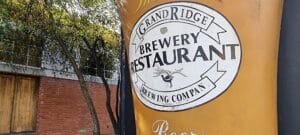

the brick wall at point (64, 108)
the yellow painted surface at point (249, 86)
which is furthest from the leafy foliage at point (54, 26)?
the yellow painted surface at point (249, 86)

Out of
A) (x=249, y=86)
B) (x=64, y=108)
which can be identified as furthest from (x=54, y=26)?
(x=249, y=86)

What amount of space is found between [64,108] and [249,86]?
1055 cm

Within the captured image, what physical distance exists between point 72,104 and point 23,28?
393 cm

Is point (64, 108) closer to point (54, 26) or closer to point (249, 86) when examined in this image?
point (54, 26)

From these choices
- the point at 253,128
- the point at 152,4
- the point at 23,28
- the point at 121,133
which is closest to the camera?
the point at 253,128

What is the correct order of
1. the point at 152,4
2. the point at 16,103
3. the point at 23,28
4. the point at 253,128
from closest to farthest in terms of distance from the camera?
the point at 253,128 → the point at 152,4 → the point at 23,28 → the point at 16,103

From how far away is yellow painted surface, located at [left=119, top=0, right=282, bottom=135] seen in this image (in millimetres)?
1328

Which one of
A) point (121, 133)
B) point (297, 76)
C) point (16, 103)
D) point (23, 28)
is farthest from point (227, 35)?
point (16, 103)

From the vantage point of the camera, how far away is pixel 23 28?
8398 millimetres

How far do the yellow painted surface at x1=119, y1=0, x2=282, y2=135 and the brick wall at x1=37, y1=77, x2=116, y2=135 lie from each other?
9675 mm

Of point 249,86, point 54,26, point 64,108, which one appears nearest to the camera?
point 249,86

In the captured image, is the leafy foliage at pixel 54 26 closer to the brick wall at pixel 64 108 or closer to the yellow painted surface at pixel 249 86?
the brick wall at pixel 64 108

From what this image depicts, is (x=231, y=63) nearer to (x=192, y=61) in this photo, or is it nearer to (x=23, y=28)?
(x=192, y=61)

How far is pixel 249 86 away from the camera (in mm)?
1338
